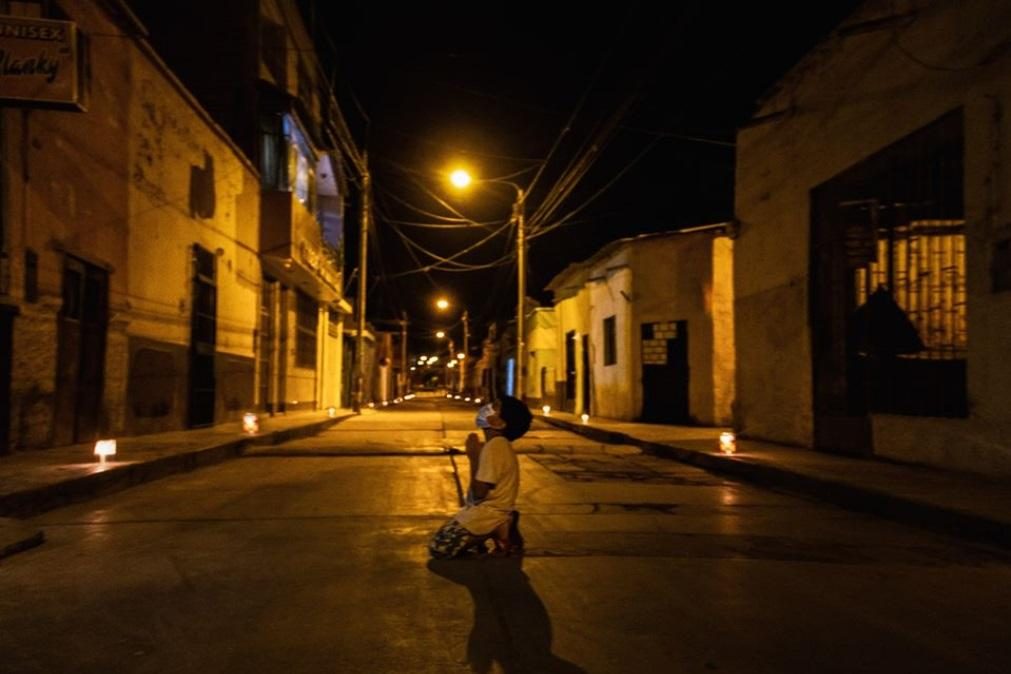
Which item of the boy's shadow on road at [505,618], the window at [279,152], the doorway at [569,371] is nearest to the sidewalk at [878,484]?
the boy's shadow on road at [505,618]

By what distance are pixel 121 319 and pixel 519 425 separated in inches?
437

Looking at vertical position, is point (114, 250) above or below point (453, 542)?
above

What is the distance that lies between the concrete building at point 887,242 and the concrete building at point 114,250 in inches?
429

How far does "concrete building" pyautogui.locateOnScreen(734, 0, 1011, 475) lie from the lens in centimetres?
1066

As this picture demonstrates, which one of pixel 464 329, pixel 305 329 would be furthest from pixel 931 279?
pixel 464 329

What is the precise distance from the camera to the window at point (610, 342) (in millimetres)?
27938

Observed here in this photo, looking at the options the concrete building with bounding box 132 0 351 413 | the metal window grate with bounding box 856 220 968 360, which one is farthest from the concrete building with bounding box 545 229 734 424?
the concrete building with bounding box 132 0 351 413

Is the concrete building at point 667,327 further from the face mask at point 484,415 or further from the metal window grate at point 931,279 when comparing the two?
the face mask at point 484,415

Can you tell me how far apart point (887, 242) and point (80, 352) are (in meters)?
12.5

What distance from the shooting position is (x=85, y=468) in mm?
10836

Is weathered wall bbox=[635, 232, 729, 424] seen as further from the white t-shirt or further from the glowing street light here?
the white t-shirt

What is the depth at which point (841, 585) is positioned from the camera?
6.14m

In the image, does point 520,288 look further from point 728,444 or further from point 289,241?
point 728,444

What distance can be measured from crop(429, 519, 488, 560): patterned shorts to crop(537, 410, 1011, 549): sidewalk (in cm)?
450
